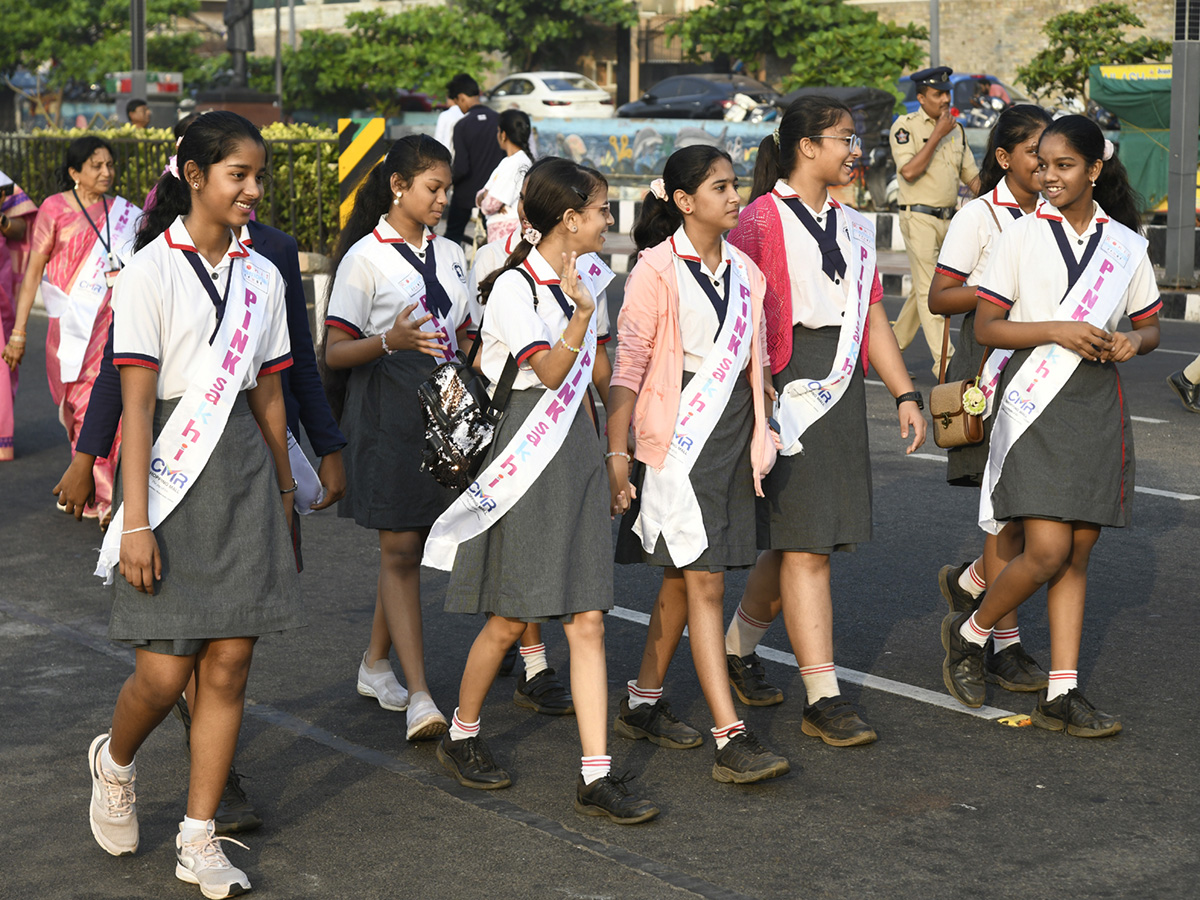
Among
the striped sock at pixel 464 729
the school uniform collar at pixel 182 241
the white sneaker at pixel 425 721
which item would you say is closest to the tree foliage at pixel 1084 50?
the white sneaker at pixel 425 721

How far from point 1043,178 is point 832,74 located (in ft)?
95.6

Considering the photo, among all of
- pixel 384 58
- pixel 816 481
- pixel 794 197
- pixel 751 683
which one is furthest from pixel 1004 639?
pixel 384 58

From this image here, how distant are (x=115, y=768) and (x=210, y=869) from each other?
0.36 metres

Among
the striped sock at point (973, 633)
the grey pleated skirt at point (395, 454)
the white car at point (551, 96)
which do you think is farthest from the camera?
the white car at point (551, 96)

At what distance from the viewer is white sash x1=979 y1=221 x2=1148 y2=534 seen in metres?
4.61

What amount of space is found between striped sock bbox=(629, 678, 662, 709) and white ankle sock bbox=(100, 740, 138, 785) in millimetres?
1487

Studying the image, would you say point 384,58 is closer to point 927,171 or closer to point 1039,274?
point 927,171

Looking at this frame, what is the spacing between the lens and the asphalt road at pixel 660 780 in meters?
3.78

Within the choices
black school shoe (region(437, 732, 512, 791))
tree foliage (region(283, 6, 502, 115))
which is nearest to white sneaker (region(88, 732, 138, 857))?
black school shoe (region(437, 732, 512, 791))

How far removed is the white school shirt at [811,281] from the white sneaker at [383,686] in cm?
165

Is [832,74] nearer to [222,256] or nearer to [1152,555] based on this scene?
[1152,555]

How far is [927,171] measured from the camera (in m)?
10.7

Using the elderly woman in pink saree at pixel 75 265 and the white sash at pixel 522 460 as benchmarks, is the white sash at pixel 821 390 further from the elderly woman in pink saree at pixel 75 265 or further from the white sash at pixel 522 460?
the elderly woman in pink saree at pixel 75 265

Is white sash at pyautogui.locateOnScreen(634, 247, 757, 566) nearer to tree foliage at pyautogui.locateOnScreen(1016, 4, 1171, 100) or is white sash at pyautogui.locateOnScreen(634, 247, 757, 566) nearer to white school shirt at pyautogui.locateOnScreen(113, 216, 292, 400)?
white school shirt at pyautogui.locateOnScreen(113, 216, 292, 400)
